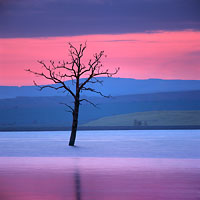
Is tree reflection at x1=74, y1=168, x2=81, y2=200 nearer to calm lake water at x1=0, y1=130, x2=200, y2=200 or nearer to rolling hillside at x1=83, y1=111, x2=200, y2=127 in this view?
calm lake water at x1=0, y1=130, x2=200, y2=200

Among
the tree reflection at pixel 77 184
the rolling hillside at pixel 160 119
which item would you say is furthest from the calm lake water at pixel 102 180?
the rolling hillside at pixel 160 119

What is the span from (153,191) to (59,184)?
3.06 meters

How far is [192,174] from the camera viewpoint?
1984 centimetres

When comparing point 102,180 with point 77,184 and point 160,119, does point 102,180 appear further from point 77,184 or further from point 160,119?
point 160,119

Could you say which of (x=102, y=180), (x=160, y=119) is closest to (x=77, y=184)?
(x=102, y=180)

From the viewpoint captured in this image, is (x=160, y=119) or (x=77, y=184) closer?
(x=77, y=184)

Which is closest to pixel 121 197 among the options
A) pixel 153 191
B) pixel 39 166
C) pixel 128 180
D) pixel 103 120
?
pixel 153 191

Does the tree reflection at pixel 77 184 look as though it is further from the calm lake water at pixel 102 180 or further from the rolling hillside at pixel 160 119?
the rolling hillside at pixel 160 119

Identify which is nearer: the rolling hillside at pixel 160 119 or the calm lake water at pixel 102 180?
the calm lake water at pixel 102 180

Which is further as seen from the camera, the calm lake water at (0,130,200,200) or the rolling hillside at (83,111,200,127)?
the rolling hillside at (83,111,200,127)

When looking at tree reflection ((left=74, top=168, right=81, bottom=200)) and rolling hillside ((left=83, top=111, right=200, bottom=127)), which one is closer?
tree reflection ((left=74, top=168, right=81, bottom=200))

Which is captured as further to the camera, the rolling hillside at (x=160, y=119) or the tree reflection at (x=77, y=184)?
the rolling hillside at (x=160, y=119)

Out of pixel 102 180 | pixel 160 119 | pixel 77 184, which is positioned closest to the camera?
pixel 77 184

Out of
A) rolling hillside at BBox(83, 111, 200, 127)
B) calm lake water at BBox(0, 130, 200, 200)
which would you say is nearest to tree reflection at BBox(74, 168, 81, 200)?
calm lake water at BBox(0, 130, 200, 200)
